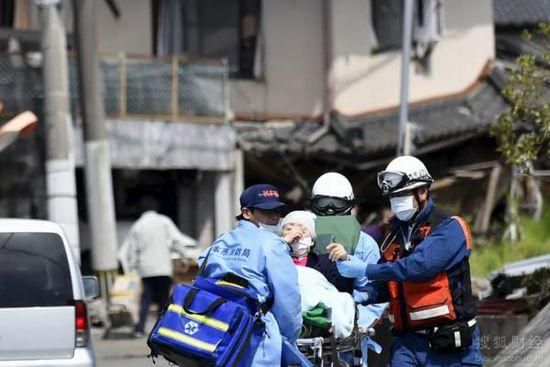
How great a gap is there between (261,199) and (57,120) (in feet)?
29.5

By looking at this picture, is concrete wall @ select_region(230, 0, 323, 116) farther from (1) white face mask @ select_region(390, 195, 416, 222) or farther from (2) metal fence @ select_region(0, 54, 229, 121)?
(1) white face mask @ select_region(390, 195, 416, 222)

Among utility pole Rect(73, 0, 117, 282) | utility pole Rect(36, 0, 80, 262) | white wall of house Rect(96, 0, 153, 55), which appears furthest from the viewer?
white wall of house Rect(96, 0, 153, 55)

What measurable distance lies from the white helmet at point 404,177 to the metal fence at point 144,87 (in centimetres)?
1104

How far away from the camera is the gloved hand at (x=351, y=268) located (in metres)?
6.85

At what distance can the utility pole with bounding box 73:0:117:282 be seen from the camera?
15812 mm

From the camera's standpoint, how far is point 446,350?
6.58 m

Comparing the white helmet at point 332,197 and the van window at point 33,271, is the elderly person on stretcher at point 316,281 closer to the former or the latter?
the white helmet at point 332,197

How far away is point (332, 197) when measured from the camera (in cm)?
746

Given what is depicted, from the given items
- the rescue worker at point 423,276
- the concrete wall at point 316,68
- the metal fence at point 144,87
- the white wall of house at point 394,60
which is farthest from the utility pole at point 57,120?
the rescue worker at point 423,276

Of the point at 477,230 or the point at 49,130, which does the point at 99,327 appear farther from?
the point at 477,230

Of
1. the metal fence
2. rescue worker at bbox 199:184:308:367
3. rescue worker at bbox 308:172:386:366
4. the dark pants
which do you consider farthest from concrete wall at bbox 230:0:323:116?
rescue worker at bbox 199:184:308:367

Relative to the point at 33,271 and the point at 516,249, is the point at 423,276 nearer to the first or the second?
the point at 33,271

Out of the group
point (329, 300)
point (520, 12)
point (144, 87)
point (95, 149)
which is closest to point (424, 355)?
point (329, 300)

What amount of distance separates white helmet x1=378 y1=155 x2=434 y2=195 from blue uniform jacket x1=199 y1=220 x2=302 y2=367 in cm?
80
